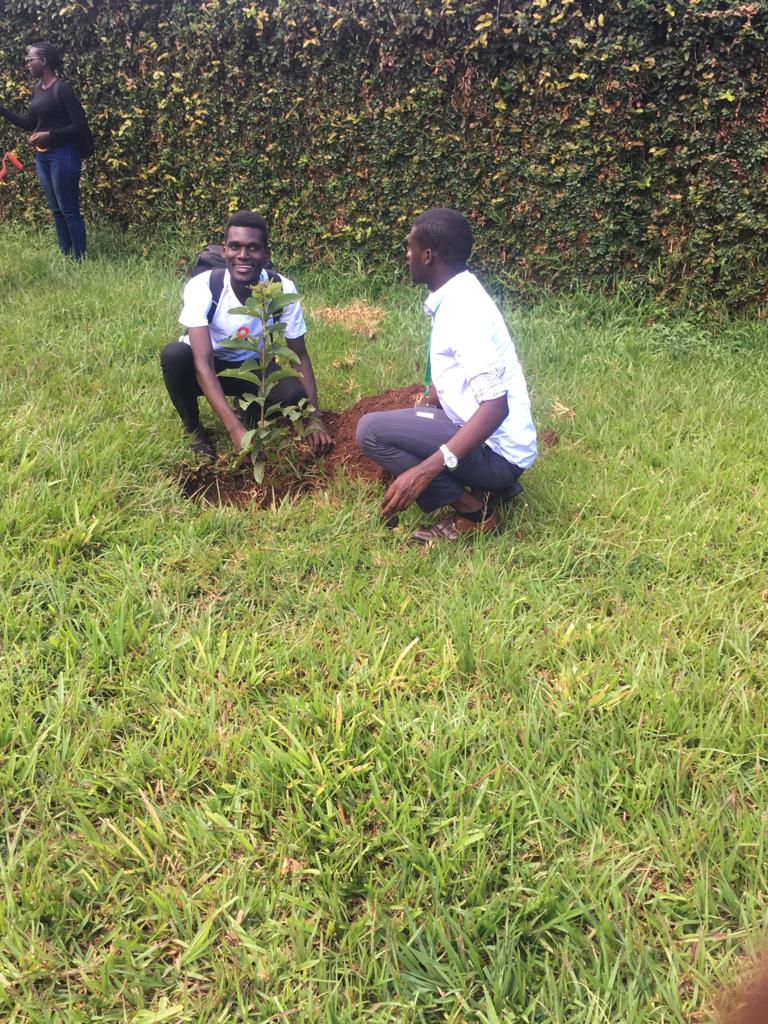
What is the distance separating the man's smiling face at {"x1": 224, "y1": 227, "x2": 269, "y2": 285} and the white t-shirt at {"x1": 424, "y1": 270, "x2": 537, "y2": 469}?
94cm

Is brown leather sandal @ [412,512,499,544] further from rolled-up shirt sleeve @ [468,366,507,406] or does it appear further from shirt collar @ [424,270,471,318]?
shirt collar @ [424,270,471,318]

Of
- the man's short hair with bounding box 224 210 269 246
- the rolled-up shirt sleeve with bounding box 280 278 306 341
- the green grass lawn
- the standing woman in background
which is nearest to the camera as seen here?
the green grass lawn

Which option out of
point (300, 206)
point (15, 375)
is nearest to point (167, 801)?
point (15, 375)

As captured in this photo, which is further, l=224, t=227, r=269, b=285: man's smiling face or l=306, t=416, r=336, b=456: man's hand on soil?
l=306, t=416, r=336, b=456: man's hand on soil

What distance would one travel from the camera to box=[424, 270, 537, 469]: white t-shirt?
2967 mm

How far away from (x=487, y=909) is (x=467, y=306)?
212cm

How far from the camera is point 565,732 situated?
227 cm

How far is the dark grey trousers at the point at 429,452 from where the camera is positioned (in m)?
3.20

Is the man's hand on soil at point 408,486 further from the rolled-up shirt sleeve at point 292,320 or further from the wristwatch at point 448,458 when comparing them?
the rolled-up shirt sleeve at point 292,320

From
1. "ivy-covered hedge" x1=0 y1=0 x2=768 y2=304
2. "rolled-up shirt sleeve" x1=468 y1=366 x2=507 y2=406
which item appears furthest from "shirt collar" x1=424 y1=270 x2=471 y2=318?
"ivy-covered hedge" x1=0 y1=0 x2=768 y2=304

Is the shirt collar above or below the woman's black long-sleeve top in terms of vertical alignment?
below

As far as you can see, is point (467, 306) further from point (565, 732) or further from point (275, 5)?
point (275, 5)

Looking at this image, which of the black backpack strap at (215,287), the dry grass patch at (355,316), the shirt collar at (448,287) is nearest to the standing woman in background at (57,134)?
the dry grass patch at (355,316)

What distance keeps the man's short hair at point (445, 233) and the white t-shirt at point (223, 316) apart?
0.77m
